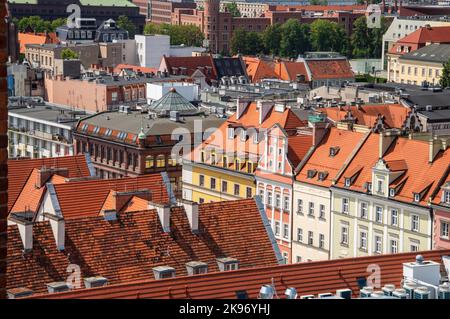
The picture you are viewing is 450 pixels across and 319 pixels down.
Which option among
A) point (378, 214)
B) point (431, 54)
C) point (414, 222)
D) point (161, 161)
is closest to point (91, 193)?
point (378, 214)

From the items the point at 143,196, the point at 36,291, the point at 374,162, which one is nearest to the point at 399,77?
the point at 374,162

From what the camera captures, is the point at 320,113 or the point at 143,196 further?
the point at 320,113

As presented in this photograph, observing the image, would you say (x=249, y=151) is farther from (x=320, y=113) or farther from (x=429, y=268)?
(x=429, y=268)

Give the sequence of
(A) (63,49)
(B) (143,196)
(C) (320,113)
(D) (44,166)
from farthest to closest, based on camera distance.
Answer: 1. (A) (63,49)
2. (C) (320,113)
3. (D) (44,166)
4. (B) (143,196)

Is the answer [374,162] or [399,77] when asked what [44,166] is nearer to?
[374,162]

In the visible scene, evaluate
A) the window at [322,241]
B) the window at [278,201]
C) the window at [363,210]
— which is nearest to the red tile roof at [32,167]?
the window at [278,201]

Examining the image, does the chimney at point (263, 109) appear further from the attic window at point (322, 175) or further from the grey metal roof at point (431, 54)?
the grey metal roof at point (431, 54)

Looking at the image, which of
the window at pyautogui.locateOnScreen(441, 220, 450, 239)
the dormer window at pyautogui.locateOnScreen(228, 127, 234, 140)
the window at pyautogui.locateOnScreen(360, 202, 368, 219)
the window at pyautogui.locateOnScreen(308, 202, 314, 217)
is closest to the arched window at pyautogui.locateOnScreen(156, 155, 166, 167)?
the dormer window at pyautogui.locateOnScreen(228, 127, 234, 140)
